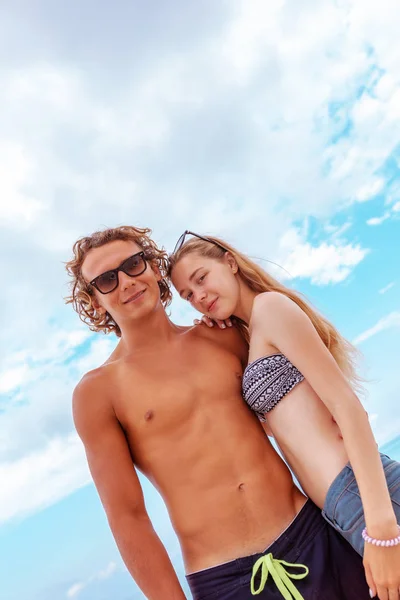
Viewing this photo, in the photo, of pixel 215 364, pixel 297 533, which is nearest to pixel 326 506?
pixel 297 533

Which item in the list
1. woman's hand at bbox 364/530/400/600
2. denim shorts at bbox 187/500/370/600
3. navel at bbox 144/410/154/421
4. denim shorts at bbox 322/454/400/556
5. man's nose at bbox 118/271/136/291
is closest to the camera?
woman's hand at bbox 364/530/400/600

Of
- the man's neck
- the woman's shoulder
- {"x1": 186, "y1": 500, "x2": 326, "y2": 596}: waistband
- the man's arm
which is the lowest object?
{"x1": 186, "y1": 500, "x2": 326, "y2": 596}: waistband

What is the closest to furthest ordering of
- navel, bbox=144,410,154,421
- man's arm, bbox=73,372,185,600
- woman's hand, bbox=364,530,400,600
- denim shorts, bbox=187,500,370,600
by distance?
woman's hand, bbox=364,530,400,600 < denim shorts, bbox=187,500,370,600 < man's arm, bbox=73,372,185,600 < navel, bbox=144,410,154,421

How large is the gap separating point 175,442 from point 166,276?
3.85ft

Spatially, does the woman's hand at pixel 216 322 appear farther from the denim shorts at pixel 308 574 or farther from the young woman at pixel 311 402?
the denim shorts at pixel 308 574

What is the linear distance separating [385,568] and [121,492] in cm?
142

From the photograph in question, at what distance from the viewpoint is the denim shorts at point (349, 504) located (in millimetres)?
3094

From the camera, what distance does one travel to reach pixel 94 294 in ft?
13.7

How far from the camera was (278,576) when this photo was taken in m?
3.18

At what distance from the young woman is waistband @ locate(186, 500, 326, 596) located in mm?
128

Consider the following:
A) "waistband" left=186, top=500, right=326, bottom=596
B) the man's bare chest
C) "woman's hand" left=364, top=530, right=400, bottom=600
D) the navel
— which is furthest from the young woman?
the navel

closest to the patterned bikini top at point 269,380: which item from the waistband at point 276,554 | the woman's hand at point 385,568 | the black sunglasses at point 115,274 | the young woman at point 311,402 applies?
the young woman at point 311,402

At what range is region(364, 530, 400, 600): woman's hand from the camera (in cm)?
292

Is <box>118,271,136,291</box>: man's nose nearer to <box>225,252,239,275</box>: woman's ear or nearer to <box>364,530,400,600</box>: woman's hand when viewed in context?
<box>225,252,239,275</box>: woman's ear
